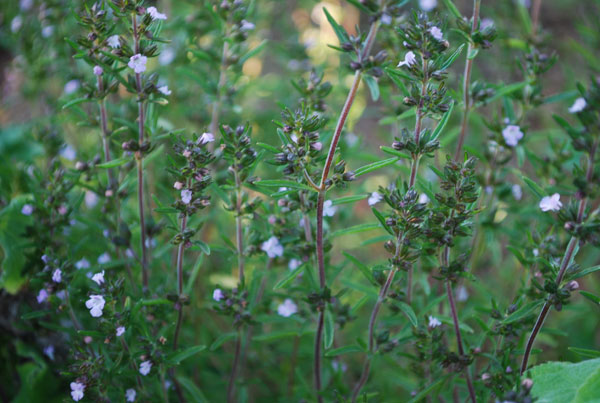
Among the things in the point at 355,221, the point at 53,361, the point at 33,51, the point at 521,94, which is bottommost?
the point at 355,221

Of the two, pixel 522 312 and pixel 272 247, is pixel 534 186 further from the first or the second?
pixel 272 247

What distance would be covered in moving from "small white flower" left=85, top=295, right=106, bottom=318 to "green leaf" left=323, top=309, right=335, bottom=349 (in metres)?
1.01

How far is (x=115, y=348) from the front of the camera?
2.49 m

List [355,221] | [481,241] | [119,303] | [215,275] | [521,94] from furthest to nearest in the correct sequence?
[355,221]
[215,275]
[481,241]
[521,94]
[119,303]

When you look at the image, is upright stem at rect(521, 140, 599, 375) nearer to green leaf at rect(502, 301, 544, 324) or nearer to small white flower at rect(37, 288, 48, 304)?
green leaf at rect(502, 301, 544, 324)

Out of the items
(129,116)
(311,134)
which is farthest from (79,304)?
(311,134)

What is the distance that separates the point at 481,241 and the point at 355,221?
1461 millimetres

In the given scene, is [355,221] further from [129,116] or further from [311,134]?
[311,134]

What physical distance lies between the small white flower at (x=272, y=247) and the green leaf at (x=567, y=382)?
1220 mm

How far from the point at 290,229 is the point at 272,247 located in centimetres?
15

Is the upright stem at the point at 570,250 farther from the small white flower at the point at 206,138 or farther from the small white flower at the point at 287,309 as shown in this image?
the small white flower at the point at 206,138

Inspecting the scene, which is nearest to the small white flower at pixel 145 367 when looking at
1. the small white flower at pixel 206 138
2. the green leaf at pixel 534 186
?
the small white flower at pixel 206 138

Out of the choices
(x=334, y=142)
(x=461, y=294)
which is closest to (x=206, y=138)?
(x=334, y=142)

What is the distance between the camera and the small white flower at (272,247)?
253cm
